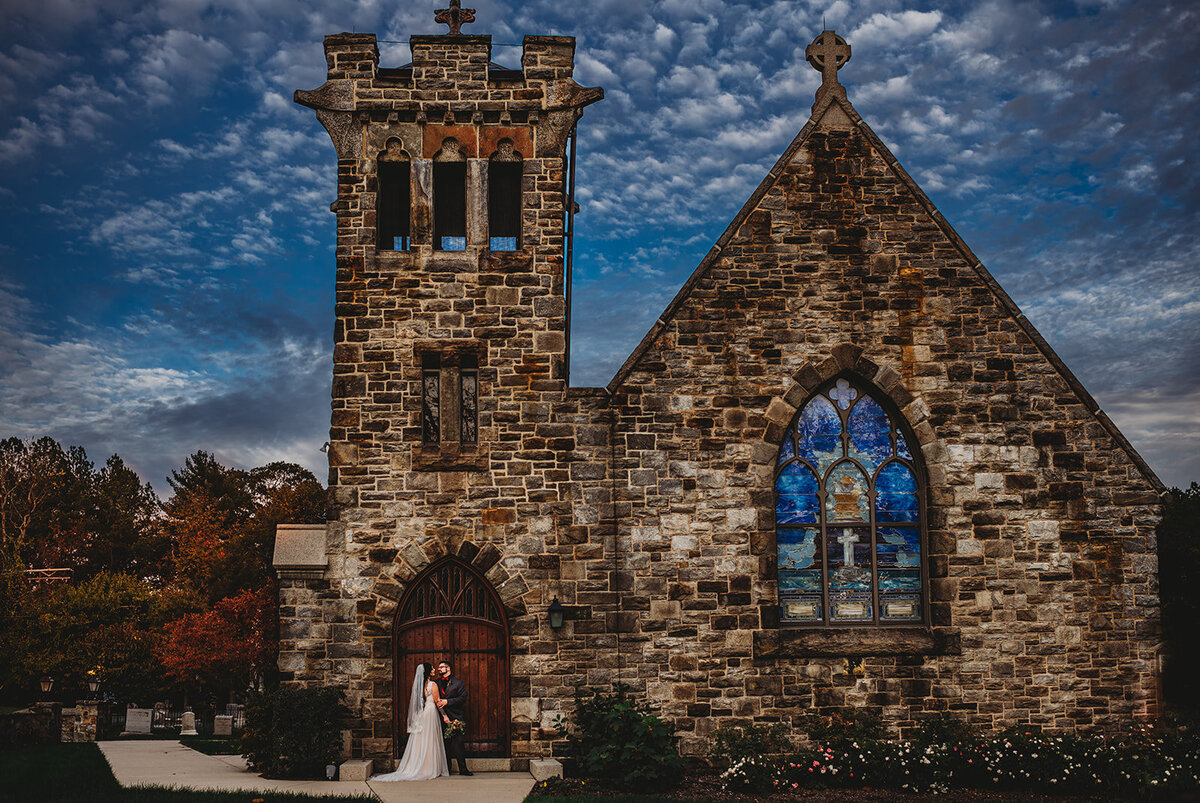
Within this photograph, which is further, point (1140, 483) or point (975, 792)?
point (1140, 483)

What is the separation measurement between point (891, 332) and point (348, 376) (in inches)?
326

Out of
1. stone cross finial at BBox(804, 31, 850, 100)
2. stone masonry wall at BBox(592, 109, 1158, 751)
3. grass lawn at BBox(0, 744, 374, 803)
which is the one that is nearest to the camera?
grass lawn at BBox(0, 744, 374, 803)

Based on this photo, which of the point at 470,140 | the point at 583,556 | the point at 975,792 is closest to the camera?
the point at 975,792

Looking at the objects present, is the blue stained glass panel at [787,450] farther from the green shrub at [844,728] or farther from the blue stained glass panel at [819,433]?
the green shrub at [844,728]

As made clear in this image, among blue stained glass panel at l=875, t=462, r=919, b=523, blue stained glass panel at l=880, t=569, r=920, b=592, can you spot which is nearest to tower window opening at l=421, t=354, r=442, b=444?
blue stained glass panel at l=875, t=462, r=919, b=523

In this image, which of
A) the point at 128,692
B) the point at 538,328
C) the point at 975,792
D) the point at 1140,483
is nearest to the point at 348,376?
the point at 538,328

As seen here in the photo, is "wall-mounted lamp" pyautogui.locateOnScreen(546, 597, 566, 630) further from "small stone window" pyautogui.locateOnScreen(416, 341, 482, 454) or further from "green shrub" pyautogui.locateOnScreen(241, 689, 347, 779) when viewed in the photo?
"green shrub" pyautogui.locateOnScreen(241, 689, 347, 779)

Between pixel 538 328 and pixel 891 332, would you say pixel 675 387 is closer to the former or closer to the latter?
pixel 538 328

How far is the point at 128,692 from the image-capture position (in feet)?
109

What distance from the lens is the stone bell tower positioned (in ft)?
43.5

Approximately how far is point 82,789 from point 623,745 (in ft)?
22.5

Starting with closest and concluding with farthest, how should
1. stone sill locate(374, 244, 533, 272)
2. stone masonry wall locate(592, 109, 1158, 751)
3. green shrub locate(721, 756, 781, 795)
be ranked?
1. green shrub locate(721, 756, 781, 795)
2. stone masonry wall locate(592, 109, 1158, 751)
3. stone sill locate(374, 244, 533, 272)

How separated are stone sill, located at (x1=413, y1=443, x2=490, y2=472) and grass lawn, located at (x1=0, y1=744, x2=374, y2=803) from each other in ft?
15.2

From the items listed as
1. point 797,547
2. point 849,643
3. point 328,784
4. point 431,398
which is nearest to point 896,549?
point 797,547
